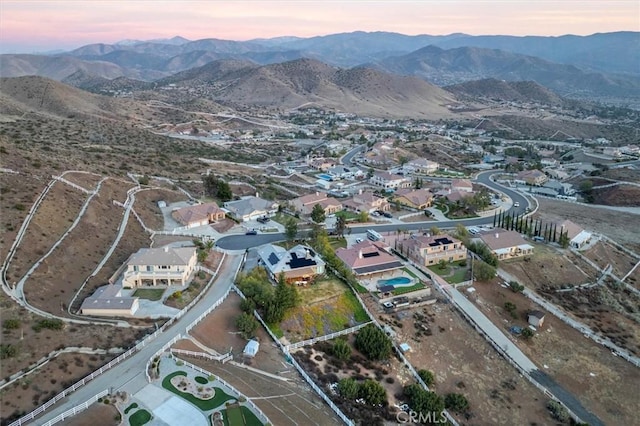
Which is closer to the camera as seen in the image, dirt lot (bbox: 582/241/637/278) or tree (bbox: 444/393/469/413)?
tree (bbox: 444/393/469/413)

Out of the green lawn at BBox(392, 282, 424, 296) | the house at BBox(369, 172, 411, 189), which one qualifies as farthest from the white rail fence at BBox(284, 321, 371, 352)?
the house at BBox(369, 172, 411, 189)

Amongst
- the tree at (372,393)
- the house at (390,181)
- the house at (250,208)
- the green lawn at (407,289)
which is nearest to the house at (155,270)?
the tree at (372,393)

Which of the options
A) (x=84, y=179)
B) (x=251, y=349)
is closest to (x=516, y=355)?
(x=251, y=349)

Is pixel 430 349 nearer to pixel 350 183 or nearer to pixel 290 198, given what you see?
pixel 290 198

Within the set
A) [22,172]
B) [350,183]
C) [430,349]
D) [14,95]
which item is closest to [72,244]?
[22,172]

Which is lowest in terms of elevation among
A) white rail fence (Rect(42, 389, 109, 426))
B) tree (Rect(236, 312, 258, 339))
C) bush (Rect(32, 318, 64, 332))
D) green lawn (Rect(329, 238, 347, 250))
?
green lawn (Rect(329, 238, 347, 250))

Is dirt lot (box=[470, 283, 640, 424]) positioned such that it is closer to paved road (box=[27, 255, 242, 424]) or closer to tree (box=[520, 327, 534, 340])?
tree (box=[520, 327, 534, 340])
